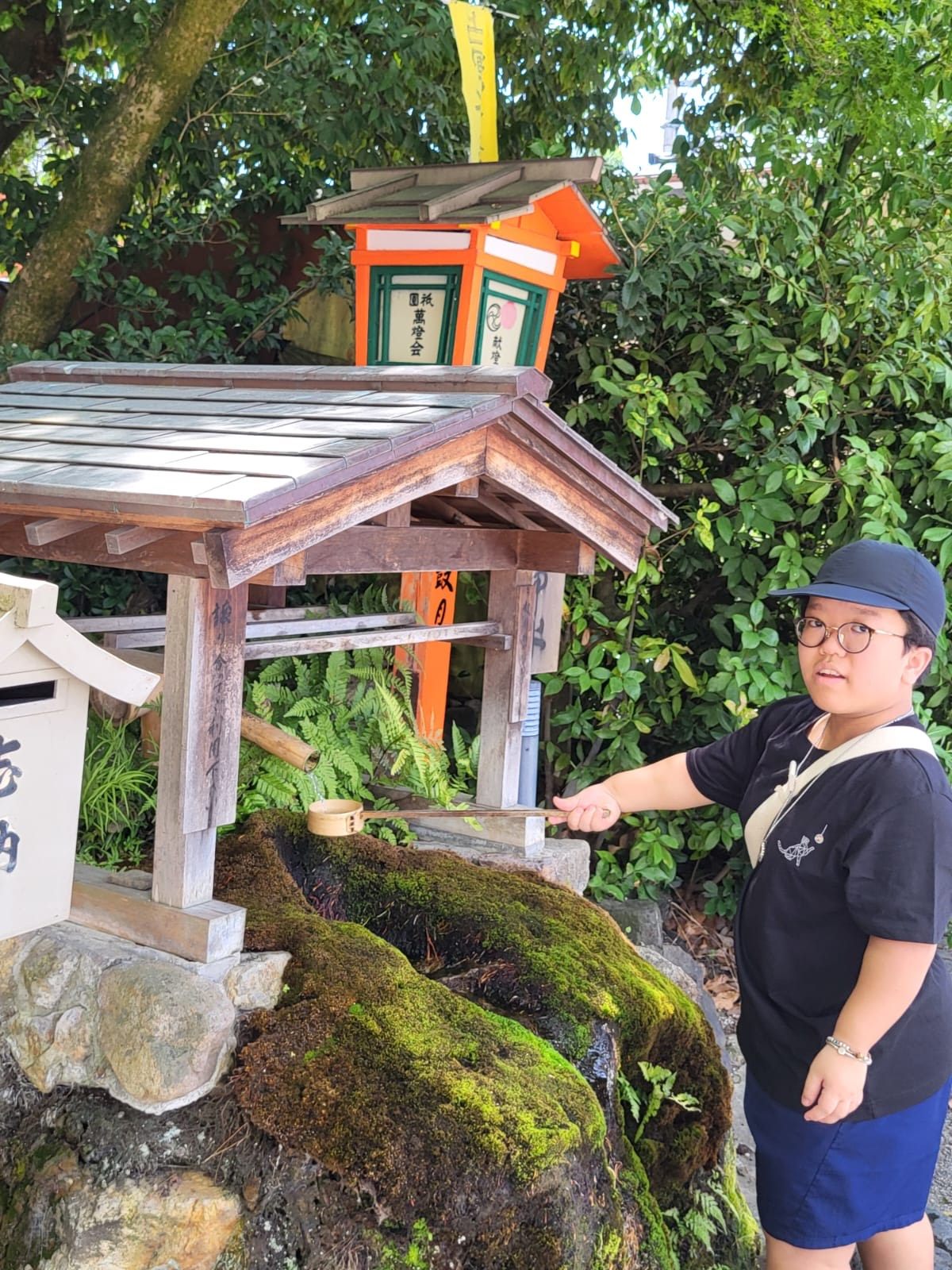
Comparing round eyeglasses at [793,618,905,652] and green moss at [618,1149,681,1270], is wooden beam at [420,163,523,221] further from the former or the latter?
green moss at [618,1149,681,1270]

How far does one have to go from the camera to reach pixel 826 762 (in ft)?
8.14

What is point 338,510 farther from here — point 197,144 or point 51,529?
point 197,144

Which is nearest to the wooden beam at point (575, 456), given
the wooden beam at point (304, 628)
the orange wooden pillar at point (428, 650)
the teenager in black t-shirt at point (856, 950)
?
the wooden beam at point (304, 628)

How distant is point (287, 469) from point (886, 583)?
144cm

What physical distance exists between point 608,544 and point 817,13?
10.8ft

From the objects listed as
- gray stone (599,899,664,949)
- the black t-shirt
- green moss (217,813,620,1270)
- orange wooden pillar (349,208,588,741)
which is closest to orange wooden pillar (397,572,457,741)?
orange wooden pillar (349,208,588,741)

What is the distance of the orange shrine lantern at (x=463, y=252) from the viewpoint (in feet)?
14.5

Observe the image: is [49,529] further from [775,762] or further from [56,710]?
[775,762]

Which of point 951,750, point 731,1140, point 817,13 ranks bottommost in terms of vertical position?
point 731,1140

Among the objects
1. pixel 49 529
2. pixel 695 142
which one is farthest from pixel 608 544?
pixel 695 142

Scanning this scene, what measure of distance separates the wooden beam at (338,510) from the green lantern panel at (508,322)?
1.12 metres

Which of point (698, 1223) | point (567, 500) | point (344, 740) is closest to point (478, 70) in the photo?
point (567, 500)

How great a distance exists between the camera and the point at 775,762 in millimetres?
2713

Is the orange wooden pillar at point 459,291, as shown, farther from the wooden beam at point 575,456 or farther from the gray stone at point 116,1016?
the gray stone at point 116,1016
